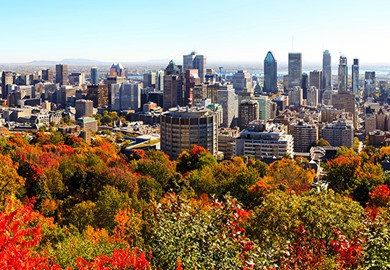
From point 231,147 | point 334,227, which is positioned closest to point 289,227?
point 334,227

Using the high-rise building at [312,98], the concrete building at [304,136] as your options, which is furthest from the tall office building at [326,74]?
the concrete building at [304,136]

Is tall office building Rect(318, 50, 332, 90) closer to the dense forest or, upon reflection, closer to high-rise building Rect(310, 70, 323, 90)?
high-rise building Rect(310, 70, 323, 90)

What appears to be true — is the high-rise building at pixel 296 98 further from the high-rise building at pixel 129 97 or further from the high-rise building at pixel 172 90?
the high-rise building at pixel 129 97

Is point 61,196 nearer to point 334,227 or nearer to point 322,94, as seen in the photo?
point 334,227

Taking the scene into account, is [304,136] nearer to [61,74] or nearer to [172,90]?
[172,90]

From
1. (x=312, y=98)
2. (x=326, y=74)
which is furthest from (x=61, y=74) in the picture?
(x=326, y=74)

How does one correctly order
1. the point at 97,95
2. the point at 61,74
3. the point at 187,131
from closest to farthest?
the point at 187,131 < the point at 97,95 < the point at 61,74

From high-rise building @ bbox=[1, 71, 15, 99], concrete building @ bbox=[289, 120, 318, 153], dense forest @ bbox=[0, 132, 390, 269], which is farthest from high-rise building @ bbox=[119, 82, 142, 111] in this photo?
dense forest @ bbox=[0, 132, 390, 269]
